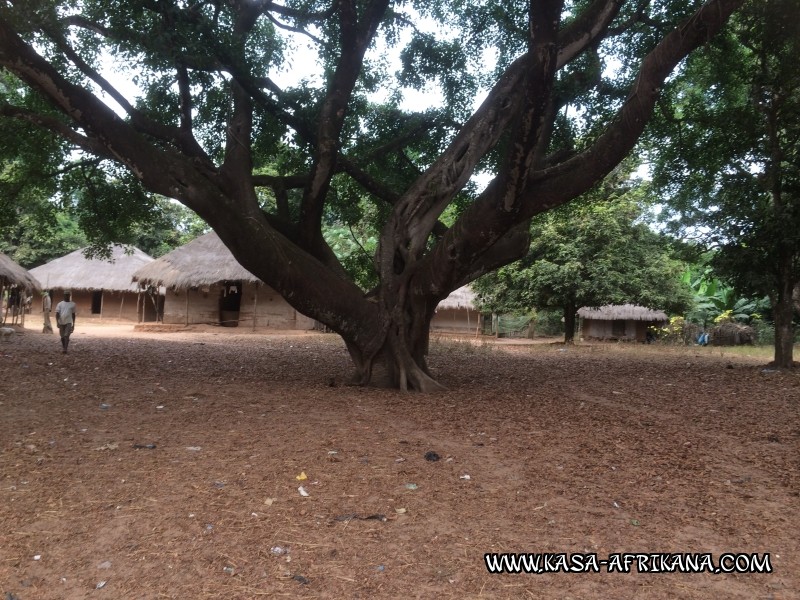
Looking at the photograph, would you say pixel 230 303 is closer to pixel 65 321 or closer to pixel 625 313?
pixel 65 321

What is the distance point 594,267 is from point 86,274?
24.8m

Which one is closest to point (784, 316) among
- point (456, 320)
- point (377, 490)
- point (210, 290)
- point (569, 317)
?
point (569, 317)

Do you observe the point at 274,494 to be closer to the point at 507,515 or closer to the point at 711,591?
the point at 507,515

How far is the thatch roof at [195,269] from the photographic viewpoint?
23797 millimetres

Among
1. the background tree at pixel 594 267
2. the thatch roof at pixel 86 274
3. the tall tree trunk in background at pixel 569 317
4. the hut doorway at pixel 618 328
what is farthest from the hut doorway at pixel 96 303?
the hut doorway at pixel 618 328

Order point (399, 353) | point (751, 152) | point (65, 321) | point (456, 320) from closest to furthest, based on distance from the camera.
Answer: point (399, 353) → point (751, 152) → point (65, 321) → point (456, 320)

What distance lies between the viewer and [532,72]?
5879mm

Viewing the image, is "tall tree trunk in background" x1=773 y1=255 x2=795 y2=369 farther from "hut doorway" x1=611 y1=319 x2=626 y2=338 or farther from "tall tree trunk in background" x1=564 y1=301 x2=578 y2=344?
"hut doorway" x1=611 y1=319 x2=626 y2=338

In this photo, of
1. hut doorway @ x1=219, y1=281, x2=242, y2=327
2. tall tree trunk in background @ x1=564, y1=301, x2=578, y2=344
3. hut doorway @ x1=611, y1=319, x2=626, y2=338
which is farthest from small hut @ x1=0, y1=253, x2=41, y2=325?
hut doorway @ x1=611, y1=319, x2=626, y2=338

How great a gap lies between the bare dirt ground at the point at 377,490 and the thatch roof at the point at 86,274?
23.4 m

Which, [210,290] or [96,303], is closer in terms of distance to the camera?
[210,290]

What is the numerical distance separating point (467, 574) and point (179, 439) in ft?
11.0

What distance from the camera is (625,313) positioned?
28625 millimetres

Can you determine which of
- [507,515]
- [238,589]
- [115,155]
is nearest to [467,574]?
[507,515]
